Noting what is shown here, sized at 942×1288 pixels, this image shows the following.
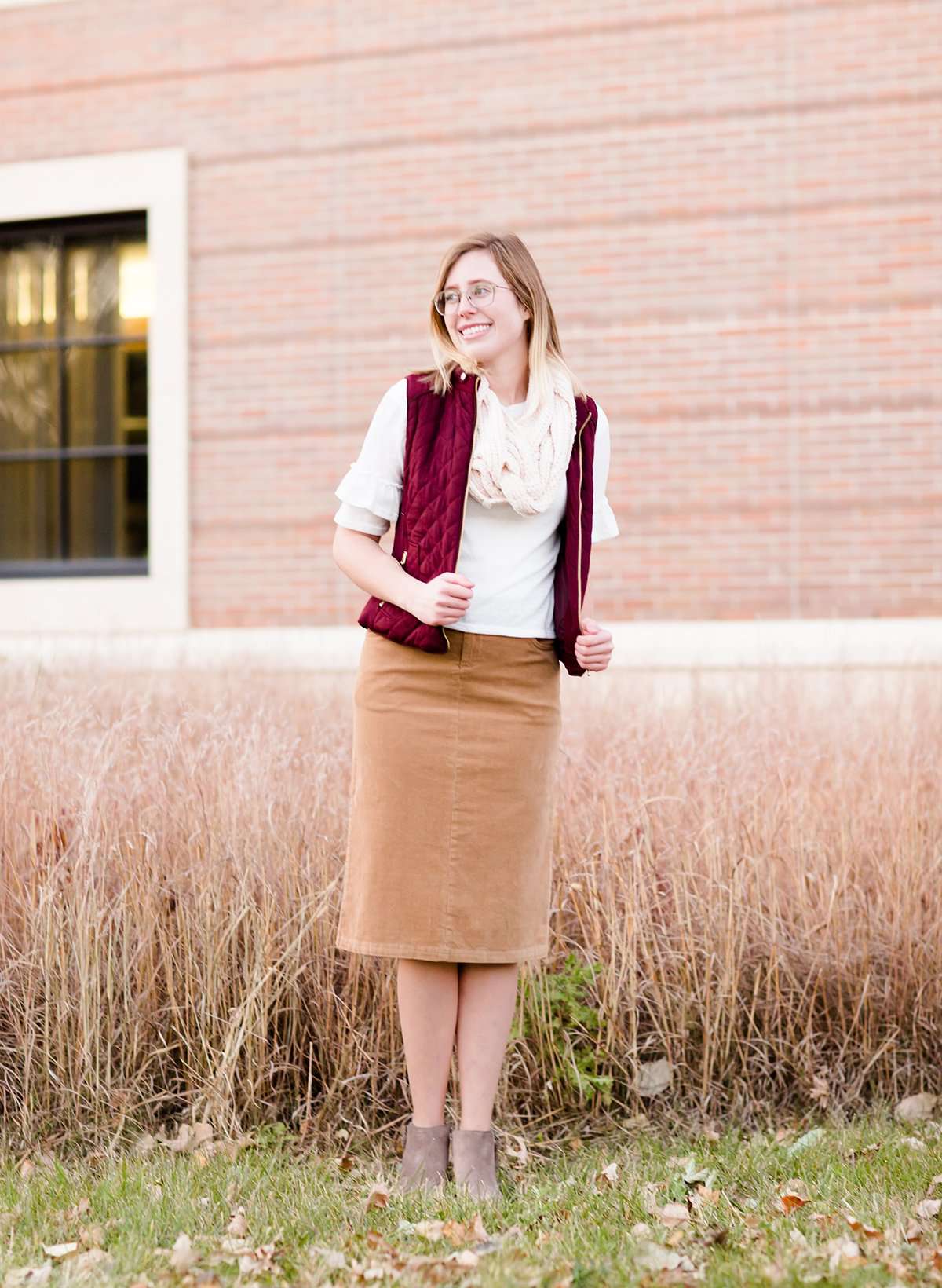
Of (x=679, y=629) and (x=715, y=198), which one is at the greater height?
(x=715, y=198)

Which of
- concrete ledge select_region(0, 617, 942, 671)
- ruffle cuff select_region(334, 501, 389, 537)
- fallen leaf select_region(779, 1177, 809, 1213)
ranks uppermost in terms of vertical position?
ruffle cuff select_region(334, 501, 389, 537)

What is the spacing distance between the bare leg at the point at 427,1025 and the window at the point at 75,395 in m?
6.34

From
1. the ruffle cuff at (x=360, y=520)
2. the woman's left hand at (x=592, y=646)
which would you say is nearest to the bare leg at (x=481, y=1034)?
the woman's left hand at (x=592, y=646)

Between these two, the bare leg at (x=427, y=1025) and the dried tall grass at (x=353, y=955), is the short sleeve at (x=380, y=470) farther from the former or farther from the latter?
the dried tall grass at (x=353, y=955)

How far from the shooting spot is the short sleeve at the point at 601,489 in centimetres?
318

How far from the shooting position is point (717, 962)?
381 cm

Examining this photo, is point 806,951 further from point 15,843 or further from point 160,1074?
point 15,843

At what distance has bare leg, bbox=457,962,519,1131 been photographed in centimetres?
303

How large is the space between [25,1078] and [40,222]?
7031 millimetres

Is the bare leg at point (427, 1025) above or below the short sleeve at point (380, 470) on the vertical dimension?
below

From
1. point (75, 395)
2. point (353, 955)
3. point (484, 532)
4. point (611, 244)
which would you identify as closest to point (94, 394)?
point (75, 395)

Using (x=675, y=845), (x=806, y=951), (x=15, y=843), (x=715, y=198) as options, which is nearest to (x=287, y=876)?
(x=15, y=843)

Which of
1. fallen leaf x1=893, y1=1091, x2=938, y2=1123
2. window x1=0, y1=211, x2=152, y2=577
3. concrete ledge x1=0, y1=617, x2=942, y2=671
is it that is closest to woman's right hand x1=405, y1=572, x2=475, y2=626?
fallen leaf x1=893, y1=1091, x2=938, y2=1123

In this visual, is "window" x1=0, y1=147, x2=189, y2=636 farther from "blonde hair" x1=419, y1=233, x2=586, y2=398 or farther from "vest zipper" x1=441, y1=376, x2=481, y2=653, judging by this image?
"vest zipper" x1=441, y1=376, x2=481, y2=653
